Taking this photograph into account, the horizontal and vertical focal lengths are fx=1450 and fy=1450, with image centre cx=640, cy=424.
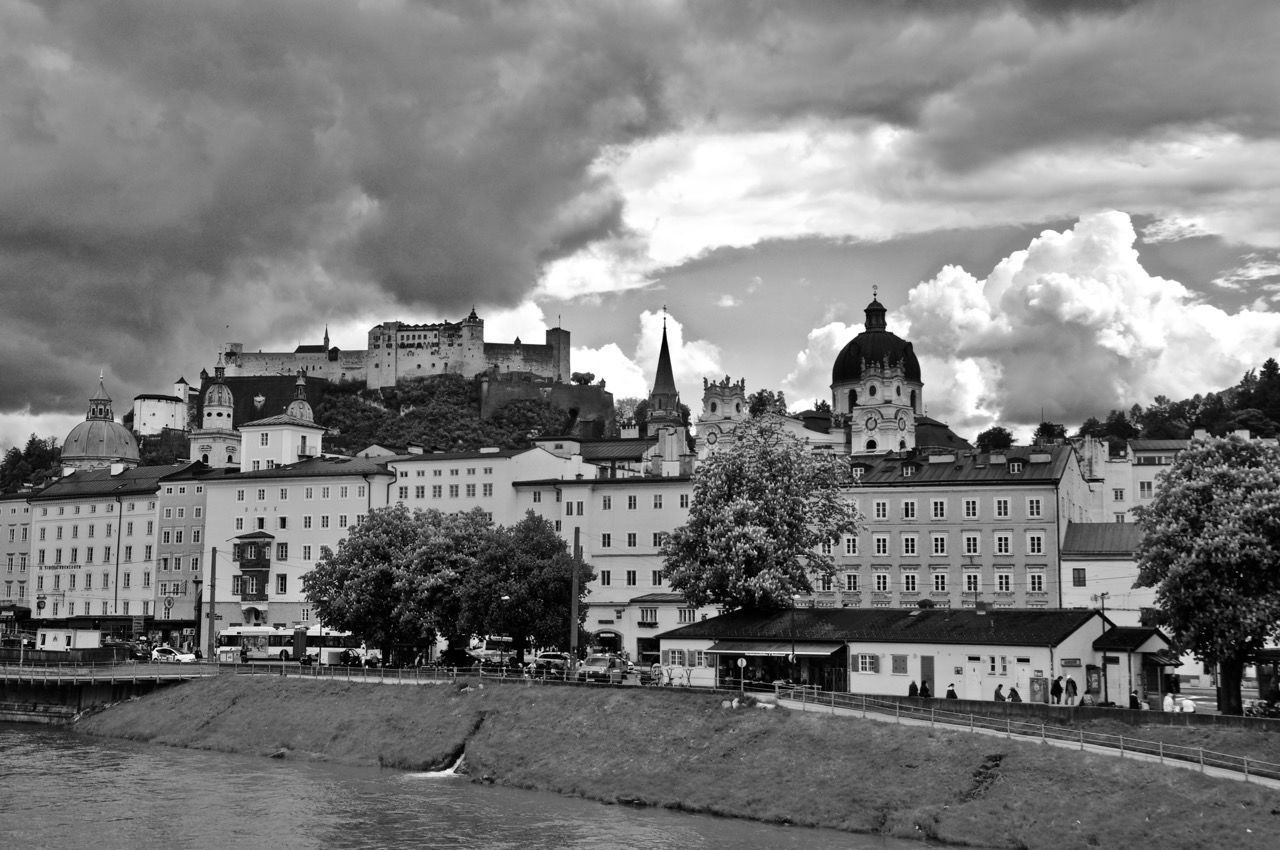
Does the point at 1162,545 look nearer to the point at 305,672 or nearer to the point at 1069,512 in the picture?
the point at 1069,512

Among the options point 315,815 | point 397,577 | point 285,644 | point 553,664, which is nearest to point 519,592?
point 553,664

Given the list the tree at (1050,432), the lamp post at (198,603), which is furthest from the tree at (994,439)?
the lamp post at (198,603)

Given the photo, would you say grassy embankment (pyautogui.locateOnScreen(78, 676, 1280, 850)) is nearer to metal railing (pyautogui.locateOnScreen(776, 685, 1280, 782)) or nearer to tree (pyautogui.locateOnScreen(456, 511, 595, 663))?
metal railing (pyautogui.locateOnScreen(776, 685, 1280, 782))

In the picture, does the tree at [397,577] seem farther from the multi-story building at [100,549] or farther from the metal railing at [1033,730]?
the multi-story building at [100,549]

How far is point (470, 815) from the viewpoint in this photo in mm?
51531

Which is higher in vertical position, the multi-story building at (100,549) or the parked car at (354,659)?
the multi-story building at (100,549)

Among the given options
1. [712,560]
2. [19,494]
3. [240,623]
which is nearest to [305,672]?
[712,560]

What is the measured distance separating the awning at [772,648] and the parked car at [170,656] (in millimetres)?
36964

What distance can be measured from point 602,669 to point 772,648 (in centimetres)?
1097

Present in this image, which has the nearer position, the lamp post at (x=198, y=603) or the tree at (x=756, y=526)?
the tree at (x=756, y=526)

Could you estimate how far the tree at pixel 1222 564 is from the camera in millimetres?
55156

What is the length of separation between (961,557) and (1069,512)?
8374mm

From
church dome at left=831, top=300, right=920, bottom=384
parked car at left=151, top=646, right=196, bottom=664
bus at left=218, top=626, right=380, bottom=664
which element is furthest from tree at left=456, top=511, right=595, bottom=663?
church dome at left=831, top=300, right=920, bottom=384

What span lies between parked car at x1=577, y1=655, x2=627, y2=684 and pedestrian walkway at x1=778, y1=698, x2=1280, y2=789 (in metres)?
11.9
